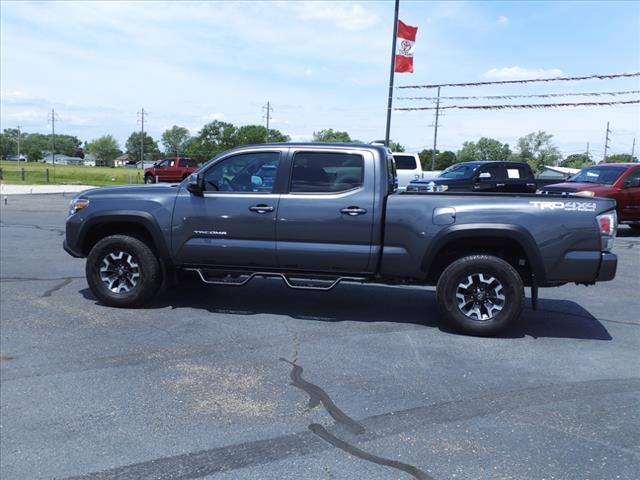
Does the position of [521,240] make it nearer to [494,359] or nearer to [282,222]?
[494,359]

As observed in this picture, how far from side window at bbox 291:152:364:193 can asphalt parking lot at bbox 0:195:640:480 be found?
1.43 meters

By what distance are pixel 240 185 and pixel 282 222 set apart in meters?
0.69

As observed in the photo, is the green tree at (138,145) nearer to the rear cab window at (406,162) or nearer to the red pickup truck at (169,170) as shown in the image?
the red pickup truck at (169,170)

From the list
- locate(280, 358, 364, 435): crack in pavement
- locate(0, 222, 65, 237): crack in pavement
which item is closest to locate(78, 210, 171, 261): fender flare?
locate(280, 358, 364, 435): crack in pavement

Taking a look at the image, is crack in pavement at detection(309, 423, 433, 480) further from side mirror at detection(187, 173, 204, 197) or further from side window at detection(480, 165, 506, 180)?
side window at detection(480, 165, 506, 180)

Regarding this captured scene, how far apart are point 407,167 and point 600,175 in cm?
805

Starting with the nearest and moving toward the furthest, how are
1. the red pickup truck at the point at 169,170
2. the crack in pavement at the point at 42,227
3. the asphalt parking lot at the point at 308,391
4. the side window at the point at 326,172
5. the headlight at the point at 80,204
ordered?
the asphalt parking lot at the point at 308,391, the side window at the point at 326,172, the headlight at the point at 80,204, the crack in pavement at the point at 42,227, the red pickup truck at the point at 169,170

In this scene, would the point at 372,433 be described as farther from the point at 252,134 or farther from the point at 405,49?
A: the point at 252,134

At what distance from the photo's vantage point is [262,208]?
5.82 metres

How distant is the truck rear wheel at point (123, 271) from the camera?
6152 millimetres

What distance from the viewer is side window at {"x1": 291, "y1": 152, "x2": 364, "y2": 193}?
578cm

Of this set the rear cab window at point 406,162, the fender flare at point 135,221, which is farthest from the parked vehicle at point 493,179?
the fender flare at point 135,221

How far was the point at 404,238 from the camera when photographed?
218 inches

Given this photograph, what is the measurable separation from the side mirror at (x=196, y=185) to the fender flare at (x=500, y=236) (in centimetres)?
253
